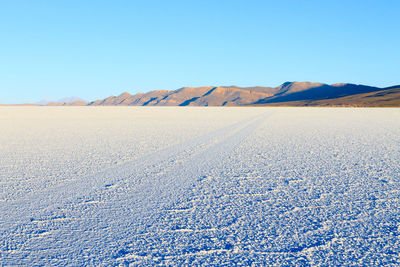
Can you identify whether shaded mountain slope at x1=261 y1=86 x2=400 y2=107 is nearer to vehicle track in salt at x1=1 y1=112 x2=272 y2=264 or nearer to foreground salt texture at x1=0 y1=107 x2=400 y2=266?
foreground salt texture at x1=0 y1=107 x2=400 y2=266

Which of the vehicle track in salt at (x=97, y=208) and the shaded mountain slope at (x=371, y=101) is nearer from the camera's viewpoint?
the vehicle track in salt at (x=97, y=208)

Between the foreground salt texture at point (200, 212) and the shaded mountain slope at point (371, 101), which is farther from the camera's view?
the shaded mountain slope at point (371, 101)

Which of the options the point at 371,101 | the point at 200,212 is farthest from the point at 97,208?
the point at 371,101

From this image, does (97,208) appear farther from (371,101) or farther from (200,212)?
(371,101)

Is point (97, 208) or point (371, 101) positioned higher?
point (371, 101)

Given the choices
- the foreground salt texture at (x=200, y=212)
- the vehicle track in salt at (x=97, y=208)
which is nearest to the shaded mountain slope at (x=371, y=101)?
the foreground salt texture at (x=200, y=212)

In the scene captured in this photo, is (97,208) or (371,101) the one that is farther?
(371,101)

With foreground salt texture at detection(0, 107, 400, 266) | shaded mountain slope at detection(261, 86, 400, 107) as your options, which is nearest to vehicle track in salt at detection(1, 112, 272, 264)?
foreground salt texture at detection(0, 107, 400, 266)

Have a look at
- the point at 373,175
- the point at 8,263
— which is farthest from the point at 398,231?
the point at 8,263

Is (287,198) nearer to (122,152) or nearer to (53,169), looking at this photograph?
(53,169)

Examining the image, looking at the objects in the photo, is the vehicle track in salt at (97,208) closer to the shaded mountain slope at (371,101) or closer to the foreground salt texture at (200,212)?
the foreground salt texture at (200,212)

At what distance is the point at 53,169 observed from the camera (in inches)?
262

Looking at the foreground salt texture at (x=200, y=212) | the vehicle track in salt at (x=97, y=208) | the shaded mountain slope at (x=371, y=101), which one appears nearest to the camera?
the foreground salt texture at (x=200, y=212)

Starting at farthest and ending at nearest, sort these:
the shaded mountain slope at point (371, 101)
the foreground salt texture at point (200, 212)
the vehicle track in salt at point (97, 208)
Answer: the shaded mountain slope at point (371, 101), the vehicle track in salt at point (97, 208), the foreground salt texture at point (200, 212)
